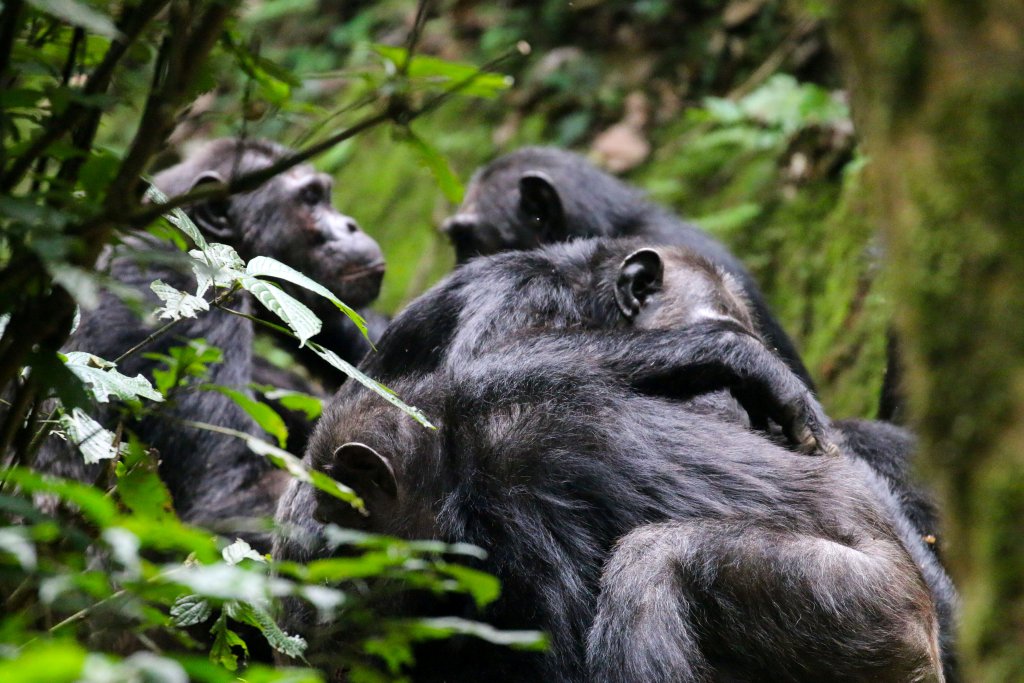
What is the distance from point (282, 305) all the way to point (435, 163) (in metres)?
0.67

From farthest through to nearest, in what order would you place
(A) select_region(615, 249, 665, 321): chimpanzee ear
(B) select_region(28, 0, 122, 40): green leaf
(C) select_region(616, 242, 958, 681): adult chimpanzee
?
(A) select_region(615, 249, 665, 321): chimpanzee ear < (C) select_region(616, 242, 958, 681): adult chimpanzee < (B) select_region(28, 0, 122, 40): green leaf

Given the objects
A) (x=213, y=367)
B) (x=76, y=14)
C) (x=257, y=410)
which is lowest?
(x=213, y=367)

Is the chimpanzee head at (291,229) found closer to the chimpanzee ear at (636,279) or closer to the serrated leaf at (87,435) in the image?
the chimpanzee ear at (636,279)

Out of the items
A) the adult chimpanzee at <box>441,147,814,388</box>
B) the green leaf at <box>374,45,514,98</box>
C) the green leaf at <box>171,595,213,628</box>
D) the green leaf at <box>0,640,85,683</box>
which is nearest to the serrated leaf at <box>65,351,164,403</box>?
the green leaf at <box>171,595,213,628</box>

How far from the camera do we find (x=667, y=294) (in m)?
4.01

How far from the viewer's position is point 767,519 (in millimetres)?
3223

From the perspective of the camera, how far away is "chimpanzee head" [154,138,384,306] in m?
5.68

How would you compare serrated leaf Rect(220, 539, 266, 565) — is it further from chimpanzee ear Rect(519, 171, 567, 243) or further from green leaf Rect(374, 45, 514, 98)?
chimpanzee ear Rect(519, 171, 567, 243)

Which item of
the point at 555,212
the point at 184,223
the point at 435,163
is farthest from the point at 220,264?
the point at 555,212

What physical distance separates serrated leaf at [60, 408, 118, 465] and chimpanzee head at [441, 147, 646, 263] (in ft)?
12.2

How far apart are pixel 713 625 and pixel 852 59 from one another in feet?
5.86

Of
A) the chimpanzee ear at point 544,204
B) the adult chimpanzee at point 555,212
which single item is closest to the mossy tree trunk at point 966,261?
the adult chimpanzee at point 555,212

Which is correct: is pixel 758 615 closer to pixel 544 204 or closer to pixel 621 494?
pixel 621 494

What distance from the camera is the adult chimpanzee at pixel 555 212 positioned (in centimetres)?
623
